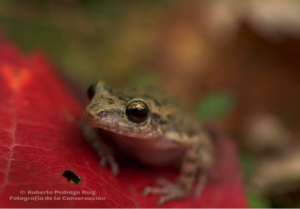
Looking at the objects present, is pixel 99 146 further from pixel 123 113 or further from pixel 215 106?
pixel 215 106

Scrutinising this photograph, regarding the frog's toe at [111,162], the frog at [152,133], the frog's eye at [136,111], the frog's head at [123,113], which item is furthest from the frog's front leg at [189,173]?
the frog's eye at [136,111]

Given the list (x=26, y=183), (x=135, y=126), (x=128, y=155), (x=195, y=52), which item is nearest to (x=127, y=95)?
(x=135, y=126)

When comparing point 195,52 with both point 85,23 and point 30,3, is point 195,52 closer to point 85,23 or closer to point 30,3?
point 85,23

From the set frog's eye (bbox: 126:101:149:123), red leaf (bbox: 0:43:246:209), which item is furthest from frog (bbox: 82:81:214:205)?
red leaf (bbox: 0:43:246:209)

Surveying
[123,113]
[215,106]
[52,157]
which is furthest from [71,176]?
[215,106]

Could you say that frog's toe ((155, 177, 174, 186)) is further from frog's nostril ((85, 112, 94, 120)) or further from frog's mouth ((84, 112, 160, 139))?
frog's nostril ((85, 112, 94, 120))

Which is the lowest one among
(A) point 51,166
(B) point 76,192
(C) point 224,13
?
(B) point 76,192

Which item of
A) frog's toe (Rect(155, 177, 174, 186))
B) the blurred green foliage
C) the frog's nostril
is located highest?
the blurred green foliage

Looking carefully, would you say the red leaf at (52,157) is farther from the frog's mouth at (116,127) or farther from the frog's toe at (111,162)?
the frog's mouth at (116,127)
